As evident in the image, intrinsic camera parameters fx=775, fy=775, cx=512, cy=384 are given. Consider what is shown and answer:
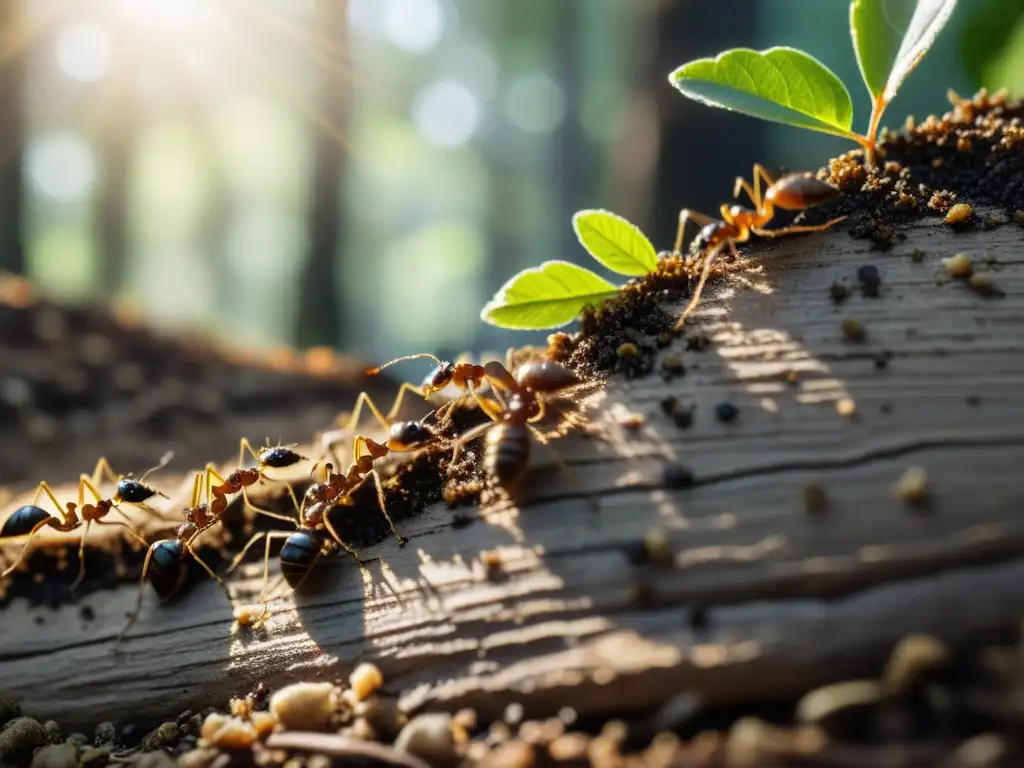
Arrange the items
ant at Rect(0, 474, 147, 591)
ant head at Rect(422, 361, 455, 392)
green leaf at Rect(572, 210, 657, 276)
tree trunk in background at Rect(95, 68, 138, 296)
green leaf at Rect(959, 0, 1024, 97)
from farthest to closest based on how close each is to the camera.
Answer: tree trunk in background at Rect(95, 68, 138, 296) < green leaf at Rect(959, 0, 1024, 97) < ant at Rect(0, 474, 147, 591) < ant head at Rect(422, 361, 455, 392) < green leaf at Rect(572, 210, 657, 276)

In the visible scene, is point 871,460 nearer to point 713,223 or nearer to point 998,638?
point 998,638

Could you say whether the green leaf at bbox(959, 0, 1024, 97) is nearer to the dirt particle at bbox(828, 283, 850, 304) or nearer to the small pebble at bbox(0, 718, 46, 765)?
the dirt particle at bbox(828, 283, 850, 304)

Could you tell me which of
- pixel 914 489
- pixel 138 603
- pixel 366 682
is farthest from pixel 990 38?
pixel 138 603

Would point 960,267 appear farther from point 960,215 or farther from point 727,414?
point 727,414

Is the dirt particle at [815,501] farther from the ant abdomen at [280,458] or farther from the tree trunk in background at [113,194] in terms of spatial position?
the tree trunk in background at [113,194]

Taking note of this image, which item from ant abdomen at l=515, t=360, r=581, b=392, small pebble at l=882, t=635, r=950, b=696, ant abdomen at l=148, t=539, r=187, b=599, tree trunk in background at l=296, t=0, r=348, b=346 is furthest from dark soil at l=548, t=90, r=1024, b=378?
tree trunk in background at l=296, t=0, r=348, b=346

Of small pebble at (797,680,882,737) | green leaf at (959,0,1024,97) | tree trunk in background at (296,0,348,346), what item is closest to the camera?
small pebble at (797,680,882,737)
